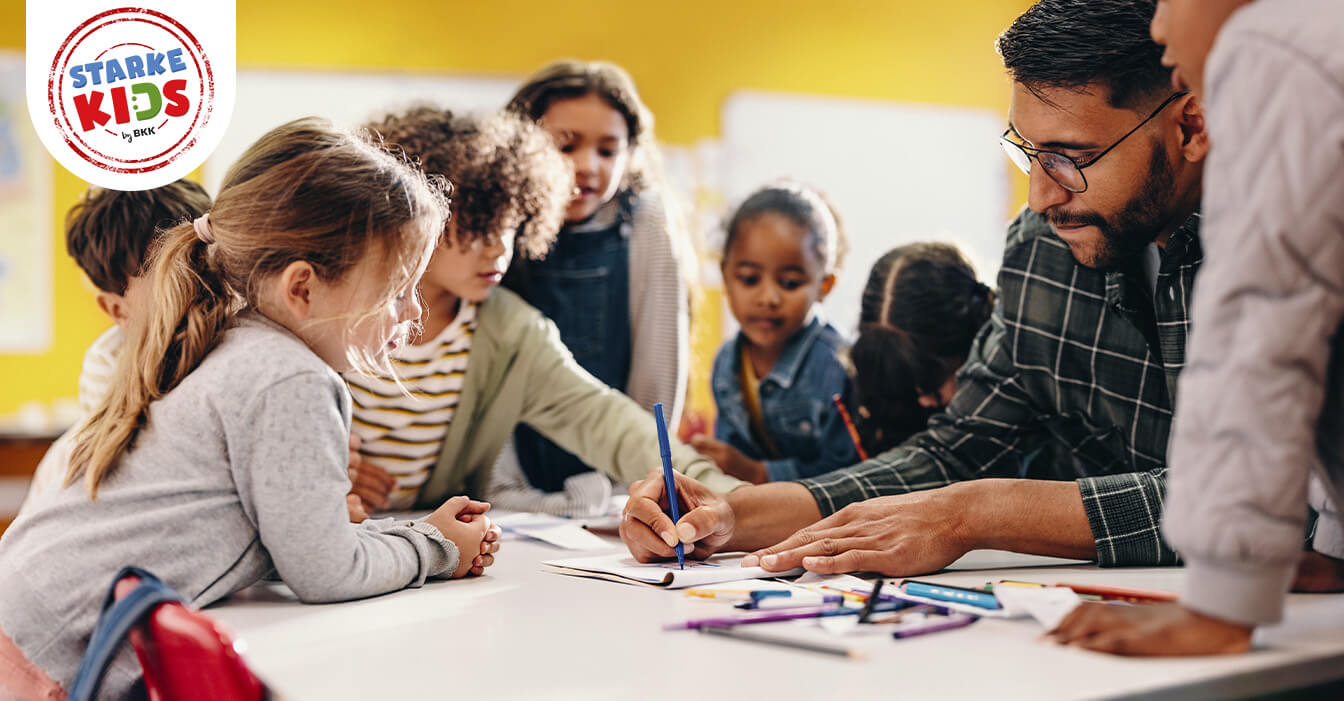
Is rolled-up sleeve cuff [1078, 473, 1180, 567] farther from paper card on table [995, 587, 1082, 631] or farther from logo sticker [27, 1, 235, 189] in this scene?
logo sticker [27, 1, 235, 189]

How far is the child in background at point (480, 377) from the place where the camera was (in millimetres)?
1753

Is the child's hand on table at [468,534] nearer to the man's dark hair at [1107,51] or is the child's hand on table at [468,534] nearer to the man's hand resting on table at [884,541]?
the man's hand resting on table at [884,541]

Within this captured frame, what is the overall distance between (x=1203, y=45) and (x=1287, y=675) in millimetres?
492

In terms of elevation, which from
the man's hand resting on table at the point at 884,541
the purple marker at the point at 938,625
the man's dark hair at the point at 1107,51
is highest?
the man's dark hair at the point at 1107,51

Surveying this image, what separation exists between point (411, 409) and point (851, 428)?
79 centimetres

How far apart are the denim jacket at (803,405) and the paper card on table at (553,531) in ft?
1.98

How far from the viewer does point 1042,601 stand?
0.98 metres

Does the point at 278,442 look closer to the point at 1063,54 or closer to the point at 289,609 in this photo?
the point at 289,609

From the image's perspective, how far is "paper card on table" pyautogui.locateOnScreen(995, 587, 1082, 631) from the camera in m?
0.94

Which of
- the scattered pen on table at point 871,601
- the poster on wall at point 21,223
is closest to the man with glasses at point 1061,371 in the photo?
the scattered pen on table at point 871,601

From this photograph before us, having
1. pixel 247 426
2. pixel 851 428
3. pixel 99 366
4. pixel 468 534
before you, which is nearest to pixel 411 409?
pixel 99 366

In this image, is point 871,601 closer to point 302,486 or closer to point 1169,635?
point 1169,635

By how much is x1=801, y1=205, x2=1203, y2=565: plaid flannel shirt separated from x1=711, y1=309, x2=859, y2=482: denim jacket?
51cm

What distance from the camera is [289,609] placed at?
1.07 meters
